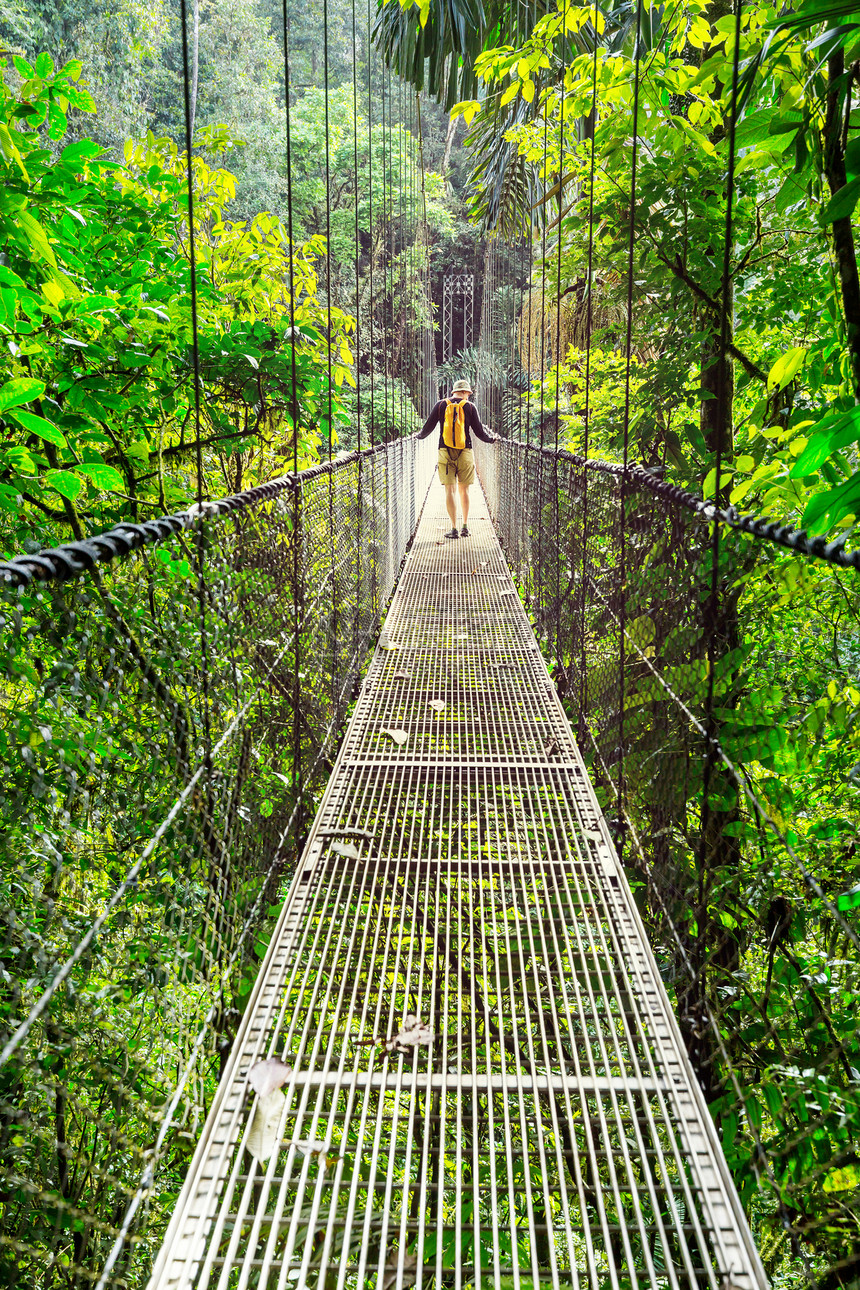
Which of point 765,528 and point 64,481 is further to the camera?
point 64,481

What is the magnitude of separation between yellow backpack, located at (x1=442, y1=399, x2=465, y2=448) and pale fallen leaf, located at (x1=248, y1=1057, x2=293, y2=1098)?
4336mm

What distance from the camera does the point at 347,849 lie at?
5.81 ft

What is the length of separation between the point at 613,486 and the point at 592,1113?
4.30 ft

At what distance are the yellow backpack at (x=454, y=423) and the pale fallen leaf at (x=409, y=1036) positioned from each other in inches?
167

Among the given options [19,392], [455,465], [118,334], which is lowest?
[455,465]

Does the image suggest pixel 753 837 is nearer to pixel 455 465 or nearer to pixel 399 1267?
pixel 399 1267

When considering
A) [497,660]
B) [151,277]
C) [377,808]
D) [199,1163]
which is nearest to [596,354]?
[497,660]

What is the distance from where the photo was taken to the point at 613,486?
198 cm

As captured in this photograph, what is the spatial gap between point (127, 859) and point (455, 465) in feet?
14.4

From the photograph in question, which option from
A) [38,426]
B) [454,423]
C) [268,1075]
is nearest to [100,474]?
[38,426]

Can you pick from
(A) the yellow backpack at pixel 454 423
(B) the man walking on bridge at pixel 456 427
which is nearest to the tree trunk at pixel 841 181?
(B) the man walking on bridge at pixel 456 427

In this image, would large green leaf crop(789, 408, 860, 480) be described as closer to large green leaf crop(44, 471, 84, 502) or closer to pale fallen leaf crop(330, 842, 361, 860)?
large green leaf crop(44, 471, 84, 502)

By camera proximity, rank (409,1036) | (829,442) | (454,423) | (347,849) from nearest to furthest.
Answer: (829,442)
(409,1036)
(347,849)
(454,423)

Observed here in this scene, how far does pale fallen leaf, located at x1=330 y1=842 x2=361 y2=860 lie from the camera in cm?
175
